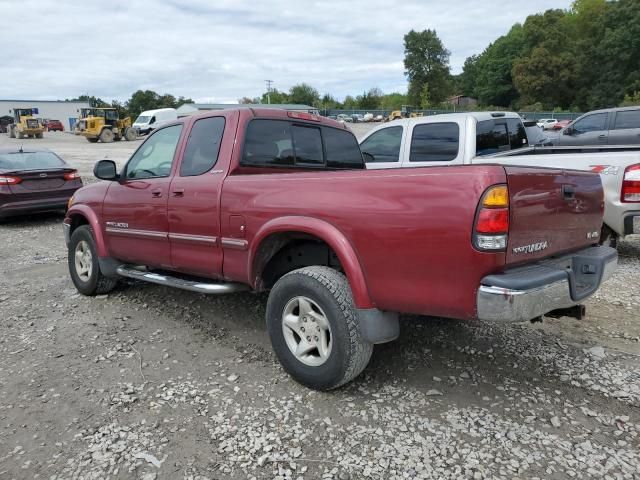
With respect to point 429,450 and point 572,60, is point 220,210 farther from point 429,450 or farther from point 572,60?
point 572,60

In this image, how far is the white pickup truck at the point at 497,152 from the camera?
579 centimetres

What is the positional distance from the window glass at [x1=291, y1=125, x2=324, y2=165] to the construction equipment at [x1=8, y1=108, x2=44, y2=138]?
50459 millimetres

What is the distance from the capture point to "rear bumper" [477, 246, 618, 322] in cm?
255

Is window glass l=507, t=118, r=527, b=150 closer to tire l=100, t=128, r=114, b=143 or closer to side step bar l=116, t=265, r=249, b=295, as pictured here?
side step bar l=116, t=265, r=249, b=295

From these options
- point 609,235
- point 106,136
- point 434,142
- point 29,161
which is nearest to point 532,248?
point 609,235

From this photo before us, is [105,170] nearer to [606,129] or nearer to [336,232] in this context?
[336,232]

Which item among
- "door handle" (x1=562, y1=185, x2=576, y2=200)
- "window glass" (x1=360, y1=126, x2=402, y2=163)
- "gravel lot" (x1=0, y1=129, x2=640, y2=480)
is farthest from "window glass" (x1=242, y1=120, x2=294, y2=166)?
"window glass" (x1=360, y1=126, x2=402, y2=163)

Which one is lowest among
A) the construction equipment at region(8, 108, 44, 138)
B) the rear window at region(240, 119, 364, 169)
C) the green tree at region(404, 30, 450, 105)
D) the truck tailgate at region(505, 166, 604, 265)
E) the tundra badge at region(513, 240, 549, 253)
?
the tundra badge at region(513, 240, 549, 253)

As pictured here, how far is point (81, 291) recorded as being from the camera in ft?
18.4

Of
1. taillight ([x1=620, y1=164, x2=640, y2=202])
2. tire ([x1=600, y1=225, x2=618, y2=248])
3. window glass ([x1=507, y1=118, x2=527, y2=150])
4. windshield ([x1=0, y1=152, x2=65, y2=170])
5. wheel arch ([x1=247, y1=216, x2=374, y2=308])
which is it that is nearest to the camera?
wheel arch ([x1=247, y1=216, x2=374, y2=308])

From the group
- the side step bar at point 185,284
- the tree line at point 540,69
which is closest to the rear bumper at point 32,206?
the side step bar at point 185,284

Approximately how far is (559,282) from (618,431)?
93cm

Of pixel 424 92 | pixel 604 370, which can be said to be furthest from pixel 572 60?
pixel 604 370

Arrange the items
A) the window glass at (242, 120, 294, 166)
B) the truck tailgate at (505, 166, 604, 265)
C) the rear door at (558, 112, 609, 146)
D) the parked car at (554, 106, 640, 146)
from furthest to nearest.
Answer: the rear door at (558, 112, 609, 146) → the parked car at (554, 106, 640, 146) → the window glass at (242, 120, 294, 166) → the truck tailgate at (505, 166, 604, 265)
